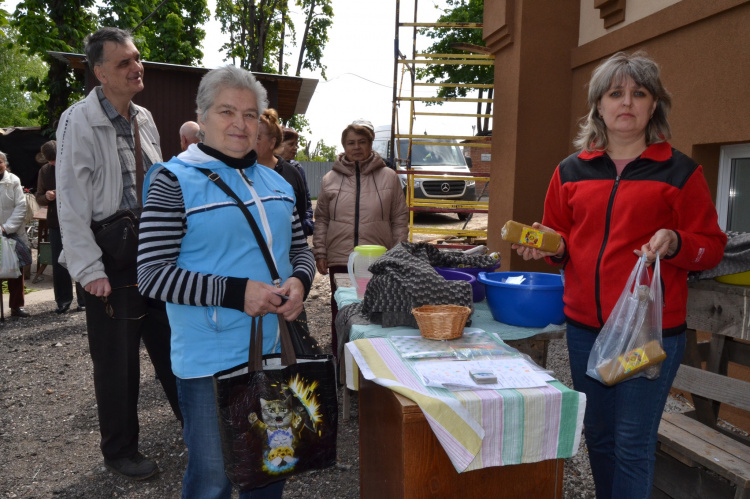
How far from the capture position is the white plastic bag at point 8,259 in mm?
6445

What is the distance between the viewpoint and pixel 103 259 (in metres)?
3.01

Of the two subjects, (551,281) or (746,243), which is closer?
(746,243)

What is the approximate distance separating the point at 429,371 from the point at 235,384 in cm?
60

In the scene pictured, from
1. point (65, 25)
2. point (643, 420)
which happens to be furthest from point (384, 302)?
point (65, 25)

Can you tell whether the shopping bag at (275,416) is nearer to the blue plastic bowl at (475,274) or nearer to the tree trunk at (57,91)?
the blue plastic bowl at (475,274)

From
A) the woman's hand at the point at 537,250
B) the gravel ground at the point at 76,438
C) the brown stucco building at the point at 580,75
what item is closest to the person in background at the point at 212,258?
the woman's hand at the point at 537,250

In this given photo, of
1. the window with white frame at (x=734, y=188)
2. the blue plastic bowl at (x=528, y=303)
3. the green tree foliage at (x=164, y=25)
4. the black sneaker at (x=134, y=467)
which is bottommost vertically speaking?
the black sneaker at (x=134, y=467)

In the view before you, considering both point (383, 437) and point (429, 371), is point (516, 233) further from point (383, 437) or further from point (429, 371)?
point (383, 437)

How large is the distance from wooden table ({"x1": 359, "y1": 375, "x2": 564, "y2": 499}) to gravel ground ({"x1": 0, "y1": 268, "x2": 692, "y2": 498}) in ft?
4.95

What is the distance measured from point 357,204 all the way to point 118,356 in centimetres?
203

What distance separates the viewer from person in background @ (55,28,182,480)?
2891mm

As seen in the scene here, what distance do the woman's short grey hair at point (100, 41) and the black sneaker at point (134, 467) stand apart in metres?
2.22

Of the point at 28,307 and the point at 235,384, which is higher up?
the point at 235,384

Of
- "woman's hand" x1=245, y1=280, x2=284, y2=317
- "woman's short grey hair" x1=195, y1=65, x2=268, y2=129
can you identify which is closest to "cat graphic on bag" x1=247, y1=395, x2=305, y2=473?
"woman's hand" x1=245, y1=280, x2=284, y2=317
